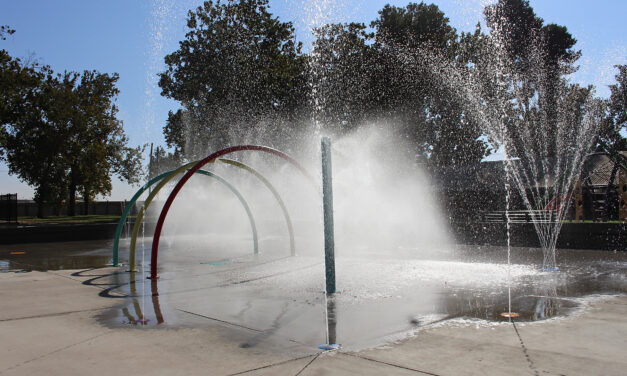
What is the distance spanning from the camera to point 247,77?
29.3 meters

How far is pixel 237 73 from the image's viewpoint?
29703 millimetres

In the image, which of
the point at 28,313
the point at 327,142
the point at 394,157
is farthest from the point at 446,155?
the point at 28,313

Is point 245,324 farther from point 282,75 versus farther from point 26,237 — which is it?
point 282,75

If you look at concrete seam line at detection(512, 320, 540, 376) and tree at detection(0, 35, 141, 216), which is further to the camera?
tree at detection(0, 35, 141, 216)

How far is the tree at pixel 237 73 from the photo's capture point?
95.4 ft

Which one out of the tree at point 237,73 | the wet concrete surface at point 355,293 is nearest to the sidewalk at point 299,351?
the wet concrete surface at point 355,293

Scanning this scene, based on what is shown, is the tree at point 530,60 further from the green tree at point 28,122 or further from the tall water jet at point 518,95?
the green tree at point 28,122

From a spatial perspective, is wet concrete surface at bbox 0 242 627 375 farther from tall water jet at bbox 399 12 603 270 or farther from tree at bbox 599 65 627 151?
tree at bbox 599 65 627 151

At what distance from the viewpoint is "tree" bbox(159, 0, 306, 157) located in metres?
29.1

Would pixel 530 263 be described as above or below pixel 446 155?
below

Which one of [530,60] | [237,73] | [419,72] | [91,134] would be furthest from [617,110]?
[91,134]

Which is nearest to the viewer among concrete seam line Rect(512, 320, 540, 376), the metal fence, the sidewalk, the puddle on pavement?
concrete seam line Rect(512, 320, 540, 376)

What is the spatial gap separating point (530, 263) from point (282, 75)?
71.8 ft

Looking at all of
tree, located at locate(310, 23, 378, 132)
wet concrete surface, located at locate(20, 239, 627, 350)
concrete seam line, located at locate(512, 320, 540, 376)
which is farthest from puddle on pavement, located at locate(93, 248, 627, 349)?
tree, located at locate(310, 23, 378, 132)
